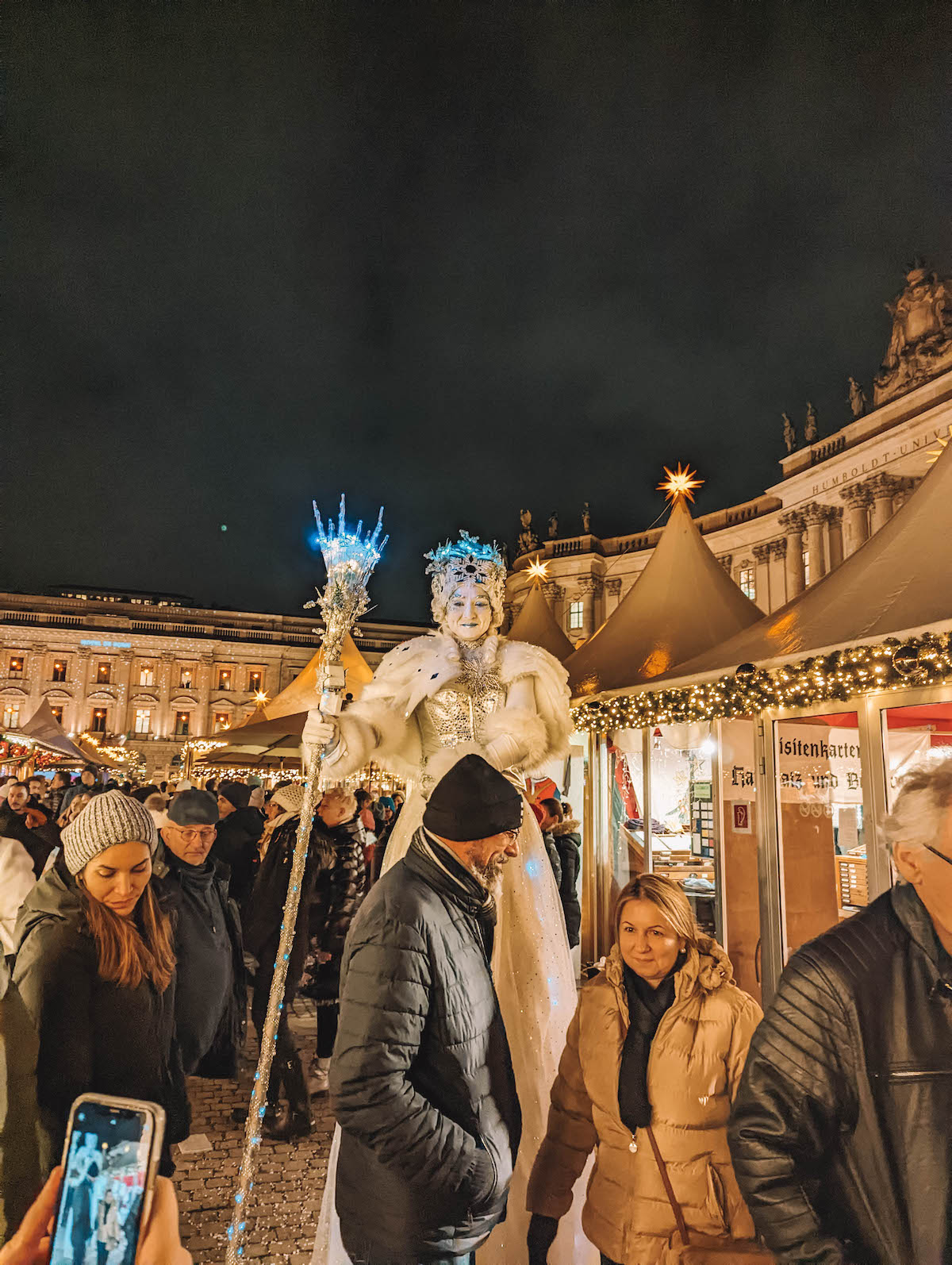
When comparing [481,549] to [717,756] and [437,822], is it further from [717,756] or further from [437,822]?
[717,756]

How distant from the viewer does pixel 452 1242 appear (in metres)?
1.74

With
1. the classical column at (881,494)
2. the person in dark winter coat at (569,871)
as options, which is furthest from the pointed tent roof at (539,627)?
the classical column at (881,494)

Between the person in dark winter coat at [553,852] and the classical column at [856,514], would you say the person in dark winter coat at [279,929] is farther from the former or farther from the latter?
the classical column at [856,514]

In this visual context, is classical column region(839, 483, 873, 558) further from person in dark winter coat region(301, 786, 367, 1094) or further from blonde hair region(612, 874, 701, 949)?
blonde hair region(612, 874, 701, 949)

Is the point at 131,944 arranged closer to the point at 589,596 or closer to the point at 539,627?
the point at 539,627

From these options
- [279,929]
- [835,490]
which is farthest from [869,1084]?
[835,490]

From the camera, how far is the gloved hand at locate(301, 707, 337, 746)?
2.80 meters

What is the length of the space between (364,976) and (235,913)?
2.75 meters

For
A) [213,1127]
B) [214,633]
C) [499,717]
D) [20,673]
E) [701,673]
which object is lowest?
[213,1127]

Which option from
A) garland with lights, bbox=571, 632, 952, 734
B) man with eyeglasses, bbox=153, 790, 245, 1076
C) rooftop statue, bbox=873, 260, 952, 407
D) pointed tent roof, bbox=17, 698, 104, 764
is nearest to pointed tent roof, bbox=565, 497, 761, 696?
garland with lights, bbox=571, 632, 952, 734

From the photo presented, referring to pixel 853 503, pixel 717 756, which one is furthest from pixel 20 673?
pixel 717 756

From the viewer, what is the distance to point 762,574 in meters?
32.1

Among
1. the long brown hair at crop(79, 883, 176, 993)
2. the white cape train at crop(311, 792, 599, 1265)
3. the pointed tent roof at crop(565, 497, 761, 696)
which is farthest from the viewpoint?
the pointed tent roof at crop(565, 497, 761, 696)

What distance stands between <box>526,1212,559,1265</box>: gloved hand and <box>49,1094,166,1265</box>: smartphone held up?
3.29ft
